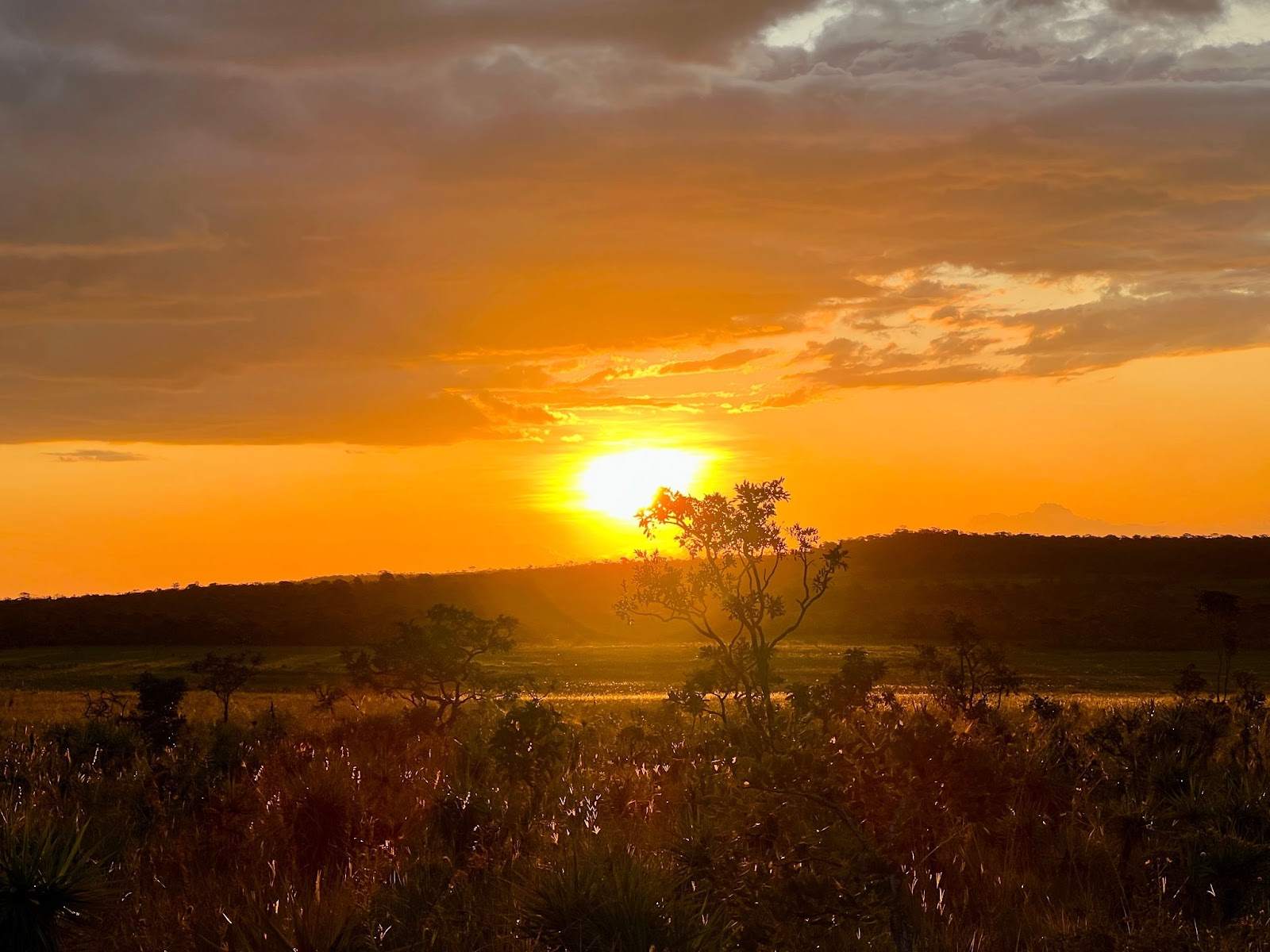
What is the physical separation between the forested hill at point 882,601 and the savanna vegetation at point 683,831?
5589cm

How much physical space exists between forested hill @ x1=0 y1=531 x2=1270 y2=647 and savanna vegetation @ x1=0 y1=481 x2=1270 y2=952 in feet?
183

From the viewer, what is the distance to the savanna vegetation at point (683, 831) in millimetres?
6945

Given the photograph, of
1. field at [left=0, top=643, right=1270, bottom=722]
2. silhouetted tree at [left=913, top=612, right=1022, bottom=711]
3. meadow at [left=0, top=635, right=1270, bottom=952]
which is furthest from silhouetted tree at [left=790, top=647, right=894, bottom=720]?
field at [left=0, top=643, right=1270, bottom=722]

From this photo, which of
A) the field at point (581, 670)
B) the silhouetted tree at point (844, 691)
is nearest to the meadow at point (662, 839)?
the silhouetted tree at point (844, 691)

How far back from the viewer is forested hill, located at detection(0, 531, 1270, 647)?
87.1m

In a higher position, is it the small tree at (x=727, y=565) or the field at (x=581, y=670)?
the small tree at (x=727, y=565)

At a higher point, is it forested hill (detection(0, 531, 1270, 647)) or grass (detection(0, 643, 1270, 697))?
forested hill (detection(0, 531, 1270, 647))

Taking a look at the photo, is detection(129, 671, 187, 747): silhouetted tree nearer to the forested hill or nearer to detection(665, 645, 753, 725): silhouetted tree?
detection(665, 645, 753, 725): silhouetted tree

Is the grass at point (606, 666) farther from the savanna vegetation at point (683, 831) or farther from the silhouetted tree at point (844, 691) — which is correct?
the savanna vegetation at point (683, 831)

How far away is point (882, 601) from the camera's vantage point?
104250 mm

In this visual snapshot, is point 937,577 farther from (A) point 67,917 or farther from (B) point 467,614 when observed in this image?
(A) point 67,917

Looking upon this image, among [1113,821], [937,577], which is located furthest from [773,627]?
[1113,821]

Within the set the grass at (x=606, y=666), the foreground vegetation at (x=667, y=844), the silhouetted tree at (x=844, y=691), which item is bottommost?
the grass at (x=606, y=666)

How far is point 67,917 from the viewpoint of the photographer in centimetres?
780
